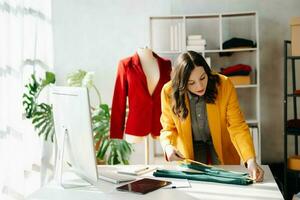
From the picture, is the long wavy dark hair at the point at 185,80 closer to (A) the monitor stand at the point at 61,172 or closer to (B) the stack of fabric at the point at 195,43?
(A) the monitor stand at the point at 61,172

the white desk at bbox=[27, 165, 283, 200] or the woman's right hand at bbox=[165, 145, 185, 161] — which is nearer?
the white desk at bbox=[27, 165, 283, 200]

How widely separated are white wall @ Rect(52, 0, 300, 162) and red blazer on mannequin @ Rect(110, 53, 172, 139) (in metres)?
0.80

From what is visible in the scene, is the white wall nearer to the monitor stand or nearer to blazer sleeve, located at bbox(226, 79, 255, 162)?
blazer sleeve, located at bbox(226, 79, 255, 162)

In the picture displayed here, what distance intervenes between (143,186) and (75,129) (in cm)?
41

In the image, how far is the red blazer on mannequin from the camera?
12.5 ft

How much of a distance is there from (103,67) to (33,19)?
3.14 feet

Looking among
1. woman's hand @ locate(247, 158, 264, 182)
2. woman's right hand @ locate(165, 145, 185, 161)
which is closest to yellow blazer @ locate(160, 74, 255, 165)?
woman's right hand @ locate(165, 145, 185, 161)

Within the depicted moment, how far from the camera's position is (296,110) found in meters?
4.48

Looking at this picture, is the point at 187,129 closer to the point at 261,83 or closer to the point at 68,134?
the point at 68,134

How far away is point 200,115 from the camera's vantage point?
103 inches

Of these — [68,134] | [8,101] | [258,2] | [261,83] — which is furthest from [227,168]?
[258,2]

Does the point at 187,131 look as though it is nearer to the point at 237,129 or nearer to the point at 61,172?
the point at 237,129

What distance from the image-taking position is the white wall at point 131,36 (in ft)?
14.8

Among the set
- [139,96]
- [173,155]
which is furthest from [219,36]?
[173,155]
